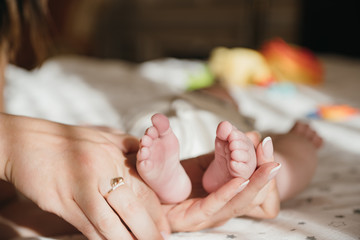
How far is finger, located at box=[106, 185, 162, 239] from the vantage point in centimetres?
52

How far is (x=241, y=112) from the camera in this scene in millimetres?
1220

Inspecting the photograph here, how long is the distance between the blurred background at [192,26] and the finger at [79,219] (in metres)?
1.98

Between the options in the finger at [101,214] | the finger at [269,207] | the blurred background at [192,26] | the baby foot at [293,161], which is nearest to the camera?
the finger at [101,214]

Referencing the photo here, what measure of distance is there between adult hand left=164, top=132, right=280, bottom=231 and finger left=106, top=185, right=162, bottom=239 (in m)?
0.08

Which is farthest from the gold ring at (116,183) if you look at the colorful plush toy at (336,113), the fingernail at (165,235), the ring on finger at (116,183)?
the colorful plush toy at (336,113)

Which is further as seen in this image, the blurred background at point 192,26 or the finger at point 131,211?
the blurred background at point 192,26

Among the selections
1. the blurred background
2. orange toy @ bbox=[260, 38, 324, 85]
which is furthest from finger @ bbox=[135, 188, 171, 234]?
the blurred background

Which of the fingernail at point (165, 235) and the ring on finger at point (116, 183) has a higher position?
the ring on finger at point (116, 183)

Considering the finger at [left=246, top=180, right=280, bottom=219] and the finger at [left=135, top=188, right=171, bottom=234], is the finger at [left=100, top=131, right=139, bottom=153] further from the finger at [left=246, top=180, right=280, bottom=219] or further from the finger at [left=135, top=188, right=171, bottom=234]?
the finger at [left=246, top=180, right=280, bottom=219]

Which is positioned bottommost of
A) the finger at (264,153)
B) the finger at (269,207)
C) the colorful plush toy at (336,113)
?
the colorful plush toy at (336,113)

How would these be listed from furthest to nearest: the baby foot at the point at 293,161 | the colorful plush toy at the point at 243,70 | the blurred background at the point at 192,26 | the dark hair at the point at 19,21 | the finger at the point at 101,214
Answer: the blurred background at the point at 192,26
the colorful plush toy at the point at 243,70
the dark hair at the point at 19,21
the baby foot at the point at 293,161
the finger at the point at 101,214

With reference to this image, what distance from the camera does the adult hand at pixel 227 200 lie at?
54 cm

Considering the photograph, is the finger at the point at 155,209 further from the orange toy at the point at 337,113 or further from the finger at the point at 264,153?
the orange toy at the point at 337,113

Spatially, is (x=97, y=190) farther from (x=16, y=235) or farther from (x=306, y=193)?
(x=306, y=193)
